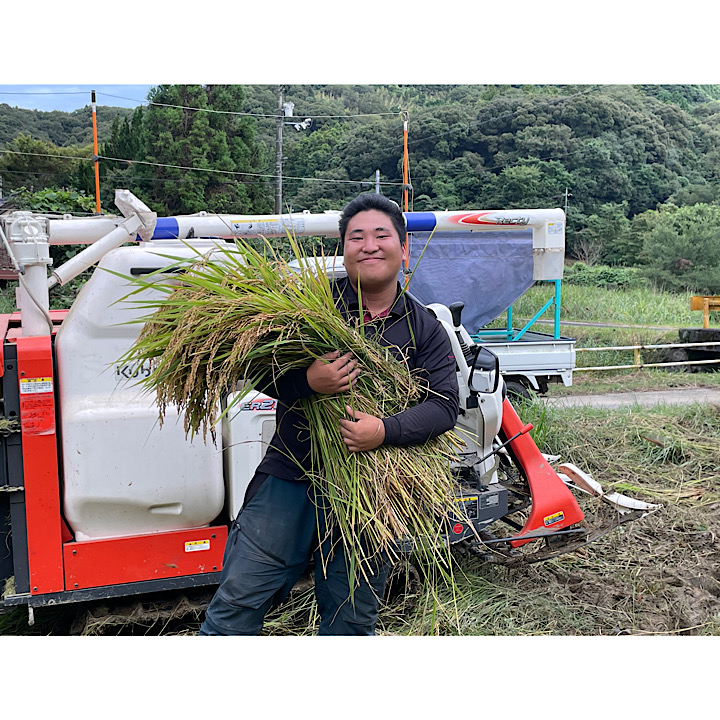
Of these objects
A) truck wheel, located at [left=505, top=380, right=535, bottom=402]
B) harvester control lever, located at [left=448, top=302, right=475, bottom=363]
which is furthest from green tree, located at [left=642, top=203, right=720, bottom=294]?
harvester control lever, located at [left=448, top=302, right=475, bottom=363]

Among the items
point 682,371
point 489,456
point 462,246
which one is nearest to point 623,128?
point 682,371

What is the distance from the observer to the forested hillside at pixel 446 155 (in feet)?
77.8

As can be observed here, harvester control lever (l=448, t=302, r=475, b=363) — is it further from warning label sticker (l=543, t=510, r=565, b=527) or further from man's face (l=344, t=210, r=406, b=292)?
man's face (l=344, t=210, r=406, b=292)

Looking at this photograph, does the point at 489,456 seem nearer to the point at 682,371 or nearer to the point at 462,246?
the point at 462,246

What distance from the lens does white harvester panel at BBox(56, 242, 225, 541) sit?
3312 mm

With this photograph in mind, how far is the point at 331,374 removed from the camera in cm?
218

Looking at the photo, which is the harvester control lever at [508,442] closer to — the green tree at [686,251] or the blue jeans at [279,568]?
the blue jeans at [279,568]

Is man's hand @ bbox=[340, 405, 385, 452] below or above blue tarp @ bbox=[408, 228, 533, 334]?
below

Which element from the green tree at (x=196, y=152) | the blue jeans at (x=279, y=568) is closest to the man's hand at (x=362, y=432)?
the blue jeans at (x=279, y=568)

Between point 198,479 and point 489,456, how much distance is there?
1.57 m

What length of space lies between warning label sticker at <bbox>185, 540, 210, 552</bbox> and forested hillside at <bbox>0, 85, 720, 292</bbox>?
15.0 m

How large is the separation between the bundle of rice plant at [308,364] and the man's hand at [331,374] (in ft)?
0.14

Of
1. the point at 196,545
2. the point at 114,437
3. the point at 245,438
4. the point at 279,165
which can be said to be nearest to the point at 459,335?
the point at 245,438

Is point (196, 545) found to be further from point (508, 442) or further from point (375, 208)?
point (375, 208)
